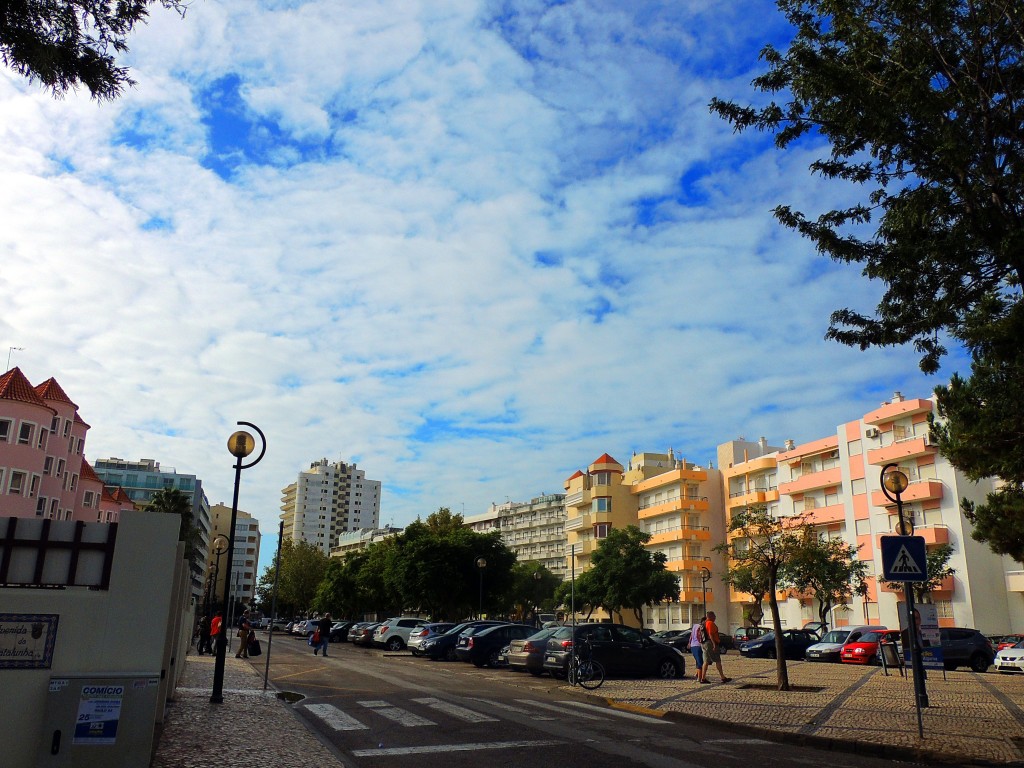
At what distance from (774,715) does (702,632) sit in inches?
291

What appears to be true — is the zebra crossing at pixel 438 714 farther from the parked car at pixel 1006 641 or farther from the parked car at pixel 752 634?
the parked car at pixel 752 634

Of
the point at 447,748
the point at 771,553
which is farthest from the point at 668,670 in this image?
the point at 447,748

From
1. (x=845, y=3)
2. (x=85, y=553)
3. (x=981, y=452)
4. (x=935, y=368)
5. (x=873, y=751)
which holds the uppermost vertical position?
(x=845, y=3)

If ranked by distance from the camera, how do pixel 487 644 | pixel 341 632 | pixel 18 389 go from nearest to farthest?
1. pixel 487 644
2. pixel 18 389
3. pixel 341 632

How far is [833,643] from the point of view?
32.9 m

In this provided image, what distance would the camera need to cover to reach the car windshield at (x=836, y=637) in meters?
33.0

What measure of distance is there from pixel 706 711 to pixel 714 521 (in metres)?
59.2

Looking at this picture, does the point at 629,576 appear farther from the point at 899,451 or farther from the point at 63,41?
the point at 63,41

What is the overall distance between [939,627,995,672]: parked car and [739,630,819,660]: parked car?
21.1 ft

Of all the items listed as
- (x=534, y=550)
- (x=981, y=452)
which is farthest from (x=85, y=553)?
(x=534, y=550)

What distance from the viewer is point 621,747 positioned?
10.5m

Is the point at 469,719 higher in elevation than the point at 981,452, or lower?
lower

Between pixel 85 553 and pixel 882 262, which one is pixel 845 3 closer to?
pixel 882 262

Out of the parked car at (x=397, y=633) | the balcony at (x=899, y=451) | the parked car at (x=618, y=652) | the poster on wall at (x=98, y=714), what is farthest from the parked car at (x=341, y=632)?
the poster on wall at (x=98, y=714)
